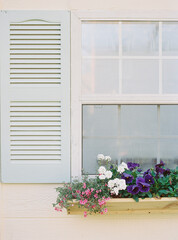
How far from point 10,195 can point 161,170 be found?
3.74ft

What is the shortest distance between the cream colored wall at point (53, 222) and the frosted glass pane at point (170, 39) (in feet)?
4.09

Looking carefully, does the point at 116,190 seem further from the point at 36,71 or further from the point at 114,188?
the point at 36,71

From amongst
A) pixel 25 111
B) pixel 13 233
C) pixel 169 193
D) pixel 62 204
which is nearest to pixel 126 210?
pixel 169 193

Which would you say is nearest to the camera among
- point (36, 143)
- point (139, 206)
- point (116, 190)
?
point (116, 190)

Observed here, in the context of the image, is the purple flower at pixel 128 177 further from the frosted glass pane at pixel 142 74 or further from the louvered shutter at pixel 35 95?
the frosted glass pane at pixel 142 74

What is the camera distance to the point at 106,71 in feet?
7.02

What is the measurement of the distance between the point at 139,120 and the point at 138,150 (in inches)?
9.2

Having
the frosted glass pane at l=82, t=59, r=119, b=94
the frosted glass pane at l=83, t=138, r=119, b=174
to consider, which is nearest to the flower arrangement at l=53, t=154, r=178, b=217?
the frosted glass pane at l=83, t=138, r=119, b=174

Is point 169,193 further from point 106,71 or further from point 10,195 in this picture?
point 10,195

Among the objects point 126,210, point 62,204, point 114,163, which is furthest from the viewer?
point 114,163

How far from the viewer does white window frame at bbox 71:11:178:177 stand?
6.82 ft

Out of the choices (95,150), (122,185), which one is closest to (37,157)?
(95,150)

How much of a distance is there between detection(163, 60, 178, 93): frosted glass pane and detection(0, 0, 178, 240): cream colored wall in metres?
0.96

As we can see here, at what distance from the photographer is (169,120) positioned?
2191 mm
